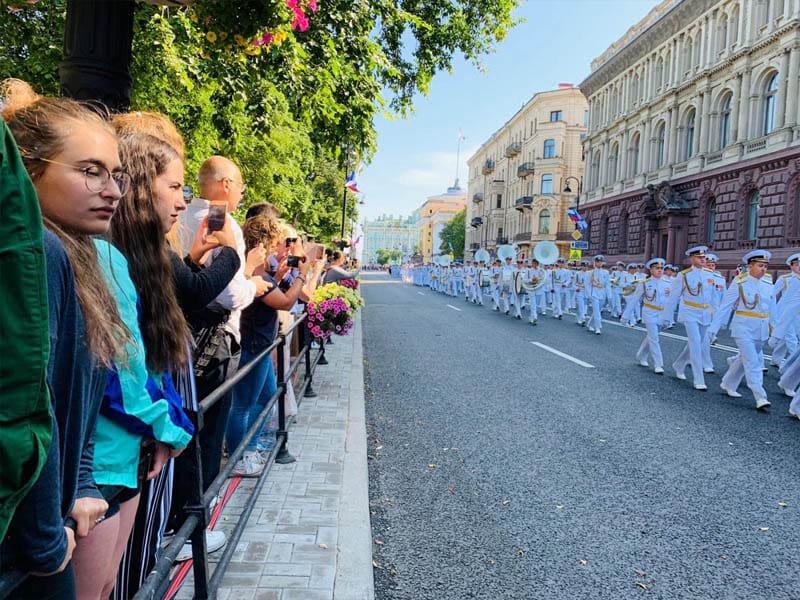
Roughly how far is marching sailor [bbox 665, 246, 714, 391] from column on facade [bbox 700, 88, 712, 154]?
2367 centimetres

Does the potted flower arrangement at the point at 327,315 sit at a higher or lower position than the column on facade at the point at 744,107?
lower

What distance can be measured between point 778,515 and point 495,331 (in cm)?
1130

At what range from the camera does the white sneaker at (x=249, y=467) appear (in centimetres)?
409

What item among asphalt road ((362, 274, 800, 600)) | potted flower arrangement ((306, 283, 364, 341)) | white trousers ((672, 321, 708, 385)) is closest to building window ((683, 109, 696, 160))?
white trousers ((672, 321, 708, 385))

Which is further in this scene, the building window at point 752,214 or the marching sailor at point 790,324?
the building window at point 752,214

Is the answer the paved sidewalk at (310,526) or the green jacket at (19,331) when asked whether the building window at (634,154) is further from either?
the green jacket at (19,331)

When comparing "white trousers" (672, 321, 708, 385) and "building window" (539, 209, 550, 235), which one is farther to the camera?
"building window" (539, 209, 550, 235)

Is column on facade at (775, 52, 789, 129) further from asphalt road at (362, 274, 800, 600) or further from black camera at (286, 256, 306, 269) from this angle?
black camera at (286, 256, 306, 269)

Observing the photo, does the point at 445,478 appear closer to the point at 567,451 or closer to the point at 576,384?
the point at 567,451

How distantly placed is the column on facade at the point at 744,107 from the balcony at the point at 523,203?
40.9m

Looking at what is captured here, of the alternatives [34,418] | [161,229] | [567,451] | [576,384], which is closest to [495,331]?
[576,384]

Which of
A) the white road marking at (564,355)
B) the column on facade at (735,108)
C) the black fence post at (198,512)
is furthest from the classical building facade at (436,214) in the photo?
the black fence post at (198,512)

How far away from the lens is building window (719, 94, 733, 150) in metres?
→ 28.8

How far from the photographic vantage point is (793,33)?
23438mm
